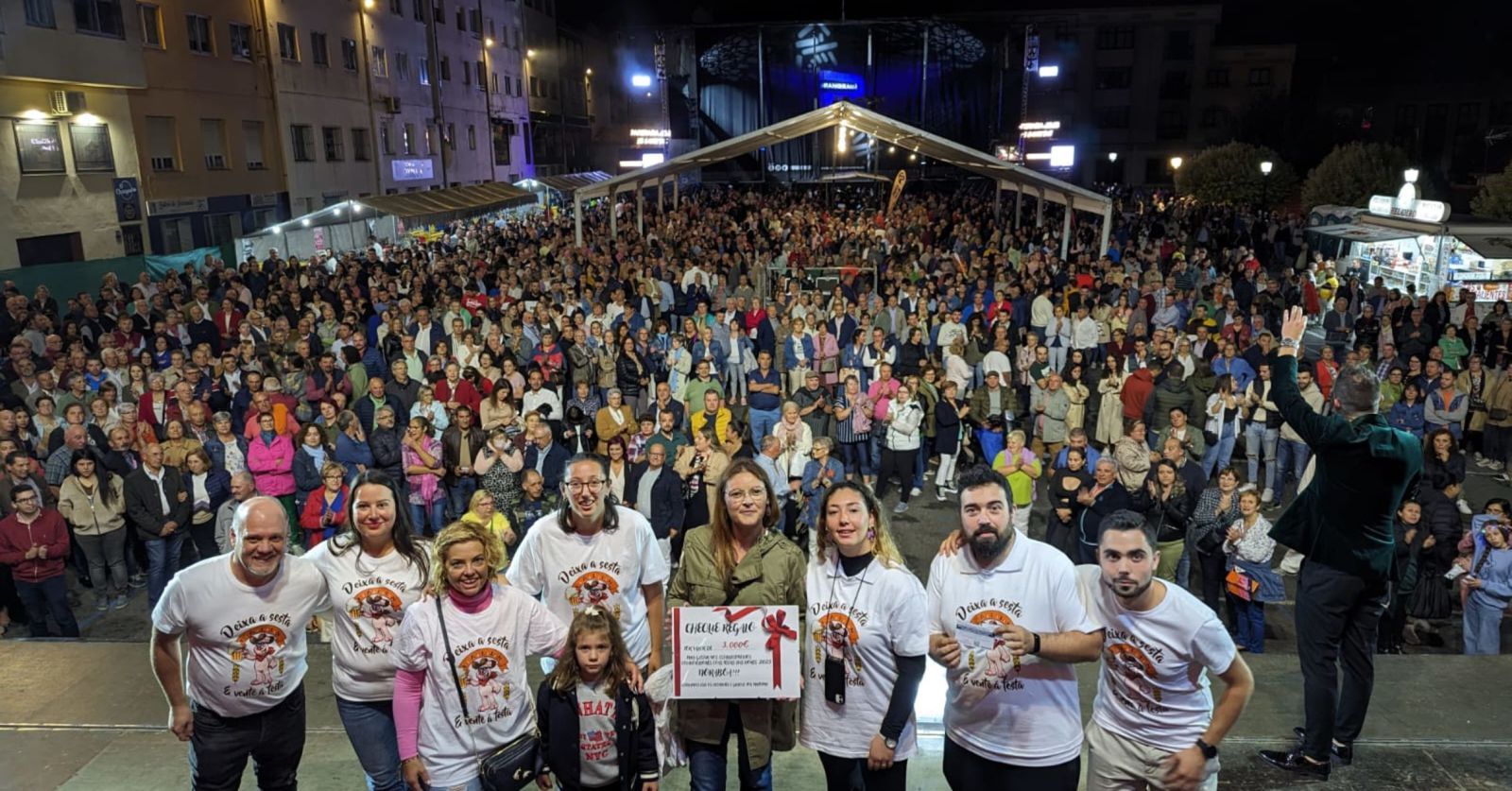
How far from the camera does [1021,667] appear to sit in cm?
331

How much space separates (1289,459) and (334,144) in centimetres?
3087

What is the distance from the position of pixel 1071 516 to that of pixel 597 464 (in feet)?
16.5

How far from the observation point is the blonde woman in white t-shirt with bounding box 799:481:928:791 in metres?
3.31

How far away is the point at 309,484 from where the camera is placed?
842 cm

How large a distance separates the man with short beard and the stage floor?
1.14 m

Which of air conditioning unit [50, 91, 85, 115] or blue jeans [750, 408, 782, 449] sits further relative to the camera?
air conditioning unit [50, 91, 85, 115]

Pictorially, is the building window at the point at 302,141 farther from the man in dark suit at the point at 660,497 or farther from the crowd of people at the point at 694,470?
the man in dark suit at the point at 660,497

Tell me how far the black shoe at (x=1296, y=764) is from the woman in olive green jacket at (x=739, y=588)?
7.88ft

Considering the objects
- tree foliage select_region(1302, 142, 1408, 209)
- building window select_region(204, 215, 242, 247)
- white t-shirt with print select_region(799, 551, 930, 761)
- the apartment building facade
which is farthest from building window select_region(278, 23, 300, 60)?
tree foliage select_region(1302, 142, 1408, 209)

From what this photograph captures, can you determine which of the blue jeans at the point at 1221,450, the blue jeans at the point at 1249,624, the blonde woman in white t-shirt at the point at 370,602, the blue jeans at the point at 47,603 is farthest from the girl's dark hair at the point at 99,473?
the blue jeans at the point at 1221,450

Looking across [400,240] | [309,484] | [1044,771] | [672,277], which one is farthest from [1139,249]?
[400,240]

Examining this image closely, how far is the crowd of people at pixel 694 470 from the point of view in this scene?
339 cm

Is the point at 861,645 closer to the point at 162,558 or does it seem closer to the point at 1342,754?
the point at 1342,754

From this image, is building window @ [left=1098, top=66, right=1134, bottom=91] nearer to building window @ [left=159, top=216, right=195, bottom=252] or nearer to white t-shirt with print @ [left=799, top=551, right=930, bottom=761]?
building window @ [left=159, top=216, right=195, bottom=252]
